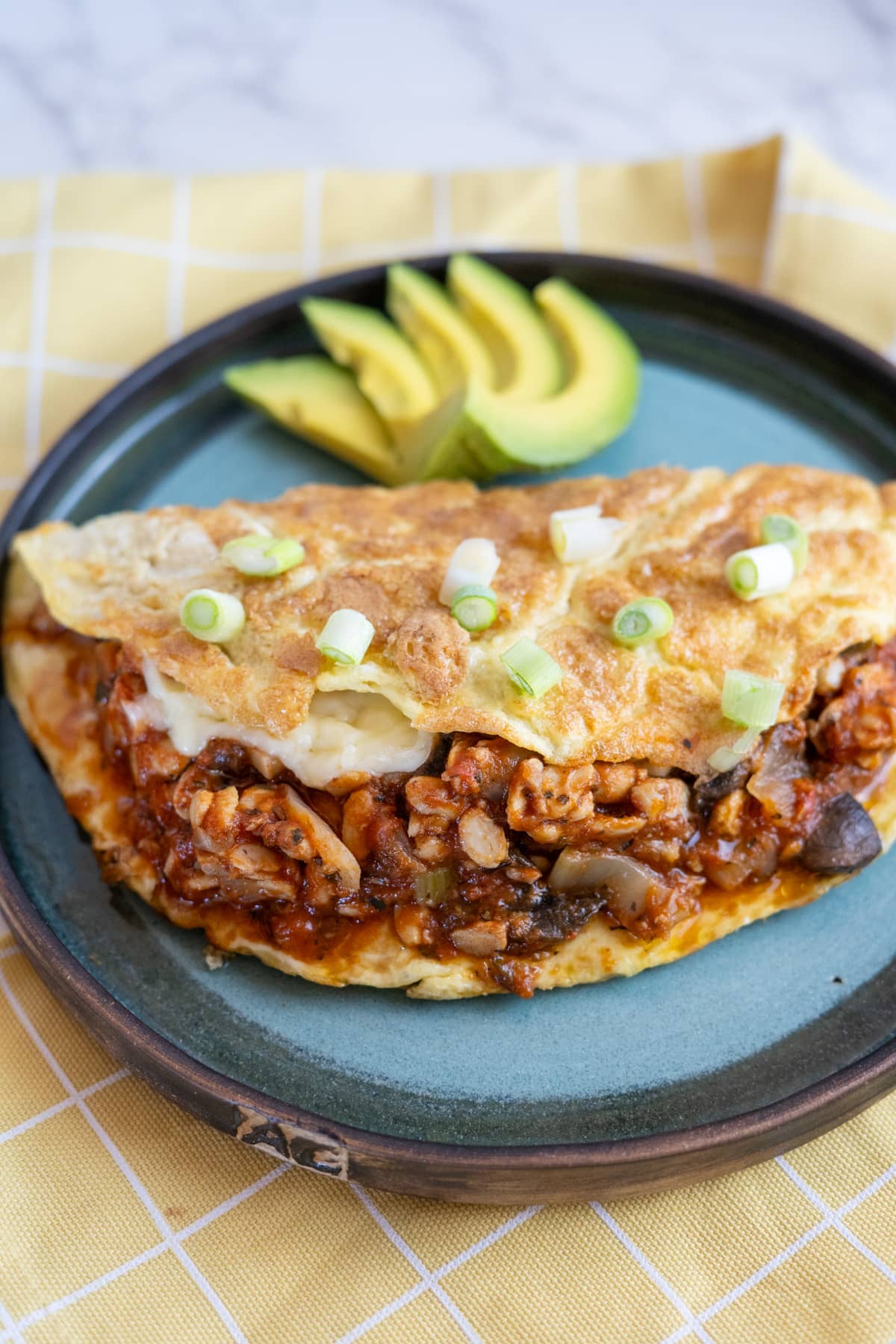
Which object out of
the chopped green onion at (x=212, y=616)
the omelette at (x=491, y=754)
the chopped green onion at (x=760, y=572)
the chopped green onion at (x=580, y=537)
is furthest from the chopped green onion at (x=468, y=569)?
the chopped green onion at (x=760, y=572)

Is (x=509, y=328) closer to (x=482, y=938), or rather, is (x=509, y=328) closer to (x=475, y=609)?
(x=475, y=609)

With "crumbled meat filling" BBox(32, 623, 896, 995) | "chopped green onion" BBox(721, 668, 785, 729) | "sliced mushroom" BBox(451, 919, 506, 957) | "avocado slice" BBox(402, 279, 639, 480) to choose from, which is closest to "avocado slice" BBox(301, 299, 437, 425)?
"avocado slice" BBox(402, 279, 639, 480)

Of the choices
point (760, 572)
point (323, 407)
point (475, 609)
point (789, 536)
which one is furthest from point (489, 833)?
point (323, 407)

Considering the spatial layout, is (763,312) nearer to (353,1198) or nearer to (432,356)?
(432,356)

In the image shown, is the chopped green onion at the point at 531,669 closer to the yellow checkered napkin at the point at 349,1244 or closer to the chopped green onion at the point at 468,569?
the chopped green onion at the point at 468,569

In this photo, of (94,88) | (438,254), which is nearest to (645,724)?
(438,254)
